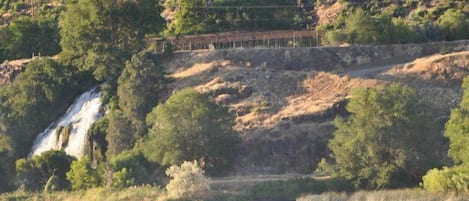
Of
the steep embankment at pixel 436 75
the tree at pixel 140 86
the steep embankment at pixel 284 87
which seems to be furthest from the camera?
the tree at pixel 140 86

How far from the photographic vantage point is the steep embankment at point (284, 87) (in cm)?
4984

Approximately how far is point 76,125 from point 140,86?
6.01 metres

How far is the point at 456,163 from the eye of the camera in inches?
1682

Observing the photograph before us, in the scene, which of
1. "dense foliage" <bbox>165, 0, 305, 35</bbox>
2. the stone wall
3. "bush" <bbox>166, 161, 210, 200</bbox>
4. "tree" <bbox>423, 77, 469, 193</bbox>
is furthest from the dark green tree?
"dense foliage" <bbox>165, 0, 305, 35</bbox>

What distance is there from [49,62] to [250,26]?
32821mm

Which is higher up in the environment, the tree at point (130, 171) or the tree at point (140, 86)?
the tree at point (140, 86)

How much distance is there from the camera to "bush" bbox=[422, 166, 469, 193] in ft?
130

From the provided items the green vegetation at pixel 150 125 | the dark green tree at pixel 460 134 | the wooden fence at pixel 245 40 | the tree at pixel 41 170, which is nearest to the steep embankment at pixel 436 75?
the green vegetation at pixel 150 125

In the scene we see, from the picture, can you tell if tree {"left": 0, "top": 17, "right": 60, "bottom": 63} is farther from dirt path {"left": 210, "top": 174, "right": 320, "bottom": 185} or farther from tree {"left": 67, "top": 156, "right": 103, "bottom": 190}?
dirt path {"left": 210, "top": 174, "right": 320, "bottom": 185}

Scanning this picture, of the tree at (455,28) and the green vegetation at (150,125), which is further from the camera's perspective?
the tree at (455,28)

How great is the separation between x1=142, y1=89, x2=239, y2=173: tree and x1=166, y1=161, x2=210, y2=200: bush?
5513 millimetres

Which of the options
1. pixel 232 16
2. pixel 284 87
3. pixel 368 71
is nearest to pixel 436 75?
pixel 368 71

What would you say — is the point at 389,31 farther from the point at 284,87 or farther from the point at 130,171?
the point at 130,171

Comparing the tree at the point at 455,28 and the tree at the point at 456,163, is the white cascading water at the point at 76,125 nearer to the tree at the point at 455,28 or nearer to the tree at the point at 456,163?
the tree at the point at 456,163
